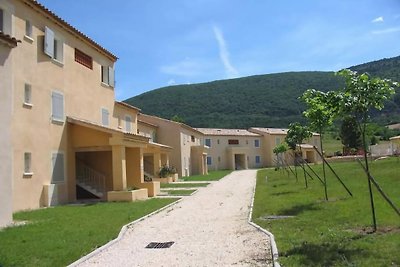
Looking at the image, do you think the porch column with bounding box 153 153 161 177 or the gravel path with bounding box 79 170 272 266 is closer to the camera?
the gravel path with bounding box 79 170 272 266

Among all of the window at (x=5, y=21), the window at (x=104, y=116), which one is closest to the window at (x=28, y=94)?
the window at (x=5, y=21)

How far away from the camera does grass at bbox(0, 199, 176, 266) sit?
8.58 meters

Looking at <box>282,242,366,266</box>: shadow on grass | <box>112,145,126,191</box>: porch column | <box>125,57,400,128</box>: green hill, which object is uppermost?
<box>125,57,400,128</box>: green hill

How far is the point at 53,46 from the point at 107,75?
6.90 metres

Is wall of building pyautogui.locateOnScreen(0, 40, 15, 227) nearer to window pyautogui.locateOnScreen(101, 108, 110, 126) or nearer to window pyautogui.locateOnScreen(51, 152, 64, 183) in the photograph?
window pyautogui.locateOnScreen(51, 152, 64, 183)

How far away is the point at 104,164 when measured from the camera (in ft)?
83.1

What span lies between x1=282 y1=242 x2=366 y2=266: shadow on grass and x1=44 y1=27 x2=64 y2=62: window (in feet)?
50.8

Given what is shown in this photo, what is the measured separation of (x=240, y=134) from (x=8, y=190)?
208 ft

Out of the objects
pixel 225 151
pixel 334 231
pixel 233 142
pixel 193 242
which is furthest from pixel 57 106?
pixel 233 142

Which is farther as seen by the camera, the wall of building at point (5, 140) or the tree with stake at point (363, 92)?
the wall of building at point (5, 140)

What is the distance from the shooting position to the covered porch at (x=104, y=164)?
70.8 feet

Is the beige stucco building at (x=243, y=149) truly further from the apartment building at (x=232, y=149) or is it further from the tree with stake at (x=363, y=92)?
the tree with stake at (x=363, y=92)

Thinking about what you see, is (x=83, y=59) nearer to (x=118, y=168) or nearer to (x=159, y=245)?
(x=118, y=168)

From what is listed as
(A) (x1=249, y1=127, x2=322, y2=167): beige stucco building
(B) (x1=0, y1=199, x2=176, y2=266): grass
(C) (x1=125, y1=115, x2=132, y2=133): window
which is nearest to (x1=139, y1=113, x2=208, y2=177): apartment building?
(C) (x1=125, y1=115, x2=132, y2=133): window
